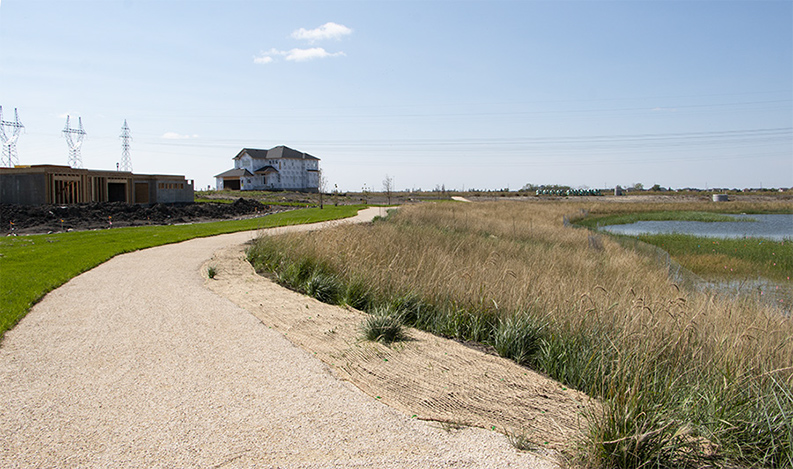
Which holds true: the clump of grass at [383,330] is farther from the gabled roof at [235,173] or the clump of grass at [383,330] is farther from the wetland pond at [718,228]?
the gabled roof at [235,173]

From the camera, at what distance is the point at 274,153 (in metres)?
78.3

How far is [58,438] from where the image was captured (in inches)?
162

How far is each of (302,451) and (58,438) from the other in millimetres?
2092

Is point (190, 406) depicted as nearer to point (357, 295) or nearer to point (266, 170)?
point (357, 295)

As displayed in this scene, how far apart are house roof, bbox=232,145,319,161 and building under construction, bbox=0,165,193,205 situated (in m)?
42.0

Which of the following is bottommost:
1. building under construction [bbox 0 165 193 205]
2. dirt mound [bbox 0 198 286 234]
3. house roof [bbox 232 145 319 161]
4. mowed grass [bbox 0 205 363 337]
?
mowed grass [bbox 0 205 363 337]

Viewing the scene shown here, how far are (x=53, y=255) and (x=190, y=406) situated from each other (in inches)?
416

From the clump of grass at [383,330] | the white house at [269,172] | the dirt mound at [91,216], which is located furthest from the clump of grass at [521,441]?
the white house at [269,172]

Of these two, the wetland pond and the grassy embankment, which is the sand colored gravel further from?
the wetland pond

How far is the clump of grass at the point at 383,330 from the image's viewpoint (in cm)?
661

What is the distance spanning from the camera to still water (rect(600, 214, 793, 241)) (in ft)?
92.5

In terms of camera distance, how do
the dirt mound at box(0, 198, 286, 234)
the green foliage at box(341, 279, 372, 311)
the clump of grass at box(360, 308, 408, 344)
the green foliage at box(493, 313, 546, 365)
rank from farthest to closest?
the dirt mound at box(0, 198, 286, 234), the green foliage at box(341, 279, 372, 311), the clump of grass at box(360, 308, 408, 344), the green foliage at box(493, 313, 546, 365)

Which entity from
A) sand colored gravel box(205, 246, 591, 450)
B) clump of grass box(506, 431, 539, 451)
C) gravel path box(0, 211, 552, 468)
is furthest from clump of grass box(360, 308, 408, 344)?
clump of grass box(506, 431, 539, 451)

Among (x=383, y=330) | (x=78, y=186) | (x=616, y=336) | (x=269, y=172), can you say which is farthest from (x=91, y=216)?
(x=269, y=172)
